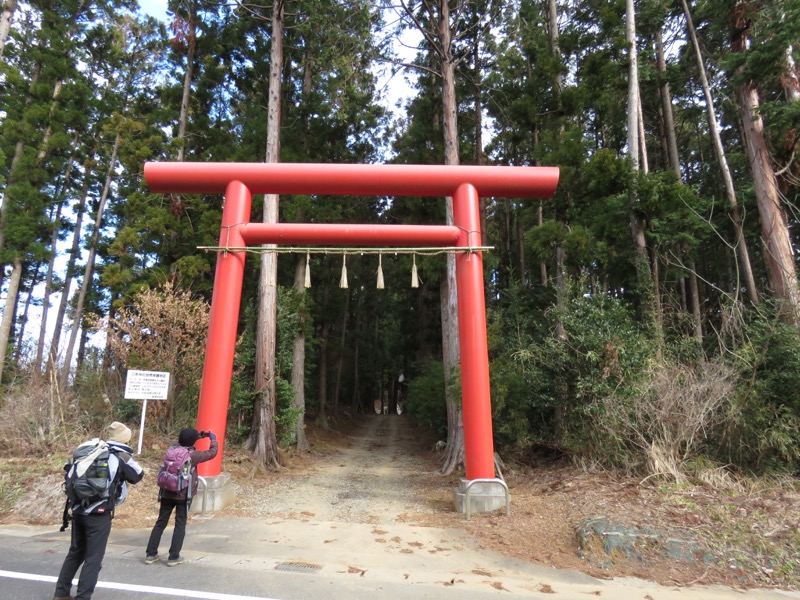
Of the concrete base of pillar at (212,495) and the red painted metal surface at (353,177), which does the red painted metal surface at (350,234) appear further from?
the concrete base of pillar at (212,495)

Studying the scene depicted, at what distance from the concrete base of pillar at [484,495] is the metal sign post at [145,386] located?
604cm

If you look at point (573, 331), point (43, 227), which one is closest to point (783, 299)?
point (573, 331)

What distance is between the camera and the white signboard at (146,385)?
323 inches

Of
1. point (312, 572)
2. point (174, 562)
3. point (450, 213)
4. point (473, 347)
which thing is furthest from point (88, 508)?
→ point (450, 213)

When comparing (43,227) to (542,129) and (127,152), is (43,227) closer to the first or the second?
(127,152)

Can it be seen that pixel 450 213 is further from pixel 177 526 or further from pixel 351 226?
pixel 177 526

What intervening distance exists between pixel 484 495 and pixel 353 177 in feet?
18.1

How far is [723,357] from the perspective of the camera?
757 cm

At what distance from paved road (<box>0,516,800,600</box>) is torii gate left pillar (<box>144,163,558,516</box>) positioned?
77.2 inches

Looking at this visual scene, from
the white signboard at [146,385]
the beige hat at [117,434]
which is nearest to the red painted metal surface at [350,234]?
the white signboard at [146,385]

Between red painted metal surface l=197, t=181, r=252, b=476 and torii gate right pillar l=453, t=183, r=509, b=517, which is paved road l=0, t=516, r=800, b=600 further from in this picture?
red painted metal surface l=197, t=181, r=252, b=476

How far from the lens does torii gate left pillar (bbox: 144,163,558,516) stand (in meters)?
7.15

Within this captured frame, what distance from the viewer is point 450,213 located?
10.7 meters

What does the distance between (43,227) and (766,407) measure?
75.7 feet
